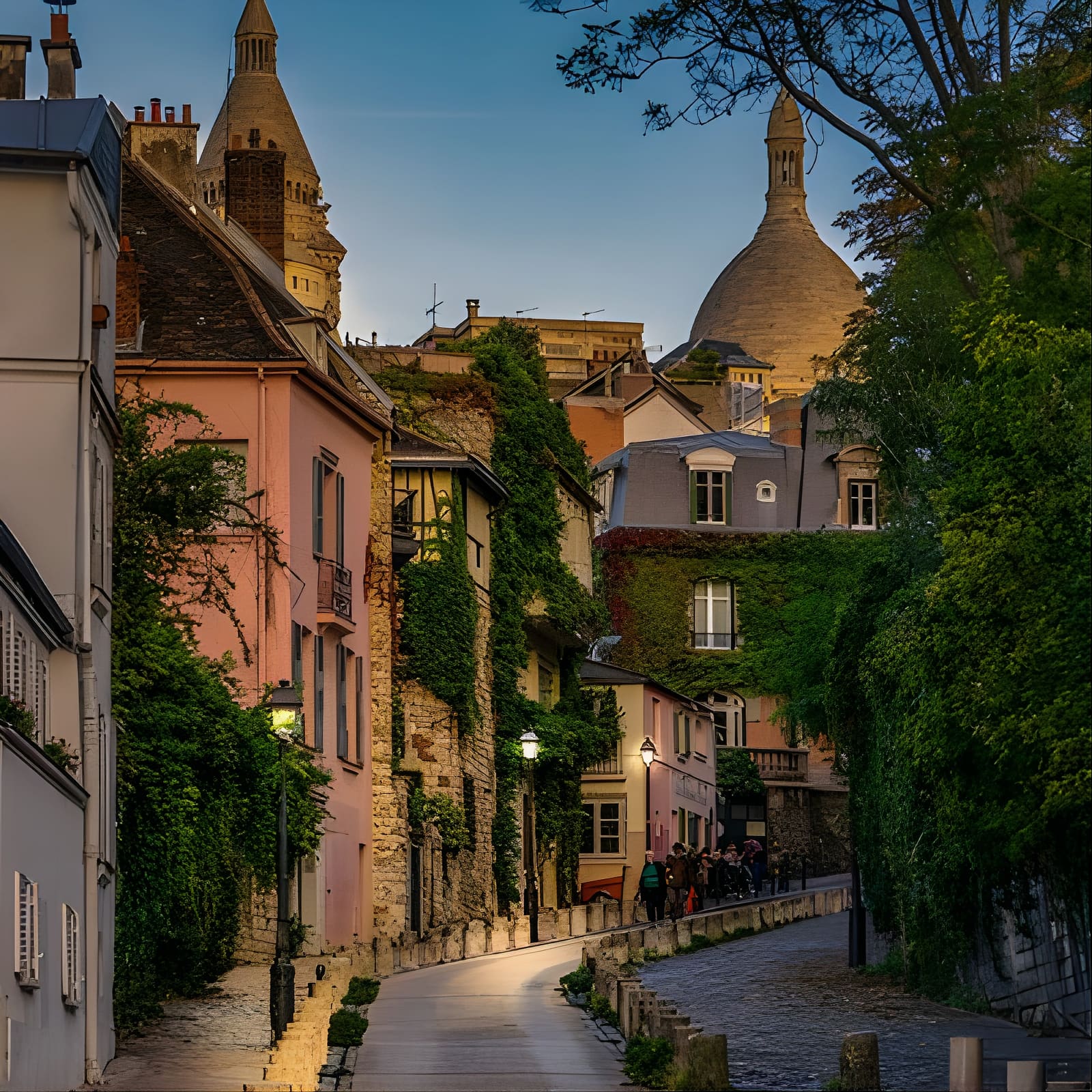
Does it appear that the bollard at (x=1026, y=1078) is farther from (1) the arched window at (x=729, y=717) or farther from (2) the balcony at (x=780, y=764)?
(1) the arched window at (x=729, y=717)

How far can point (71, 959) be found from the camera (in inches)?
752

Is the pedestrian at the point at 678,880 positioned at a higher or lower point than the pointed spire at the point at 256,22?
lower

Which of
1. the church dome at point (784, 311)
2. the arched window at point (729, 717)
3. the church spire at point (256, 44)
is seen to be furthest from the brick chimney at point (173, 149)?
the church dome at point (784, 311)

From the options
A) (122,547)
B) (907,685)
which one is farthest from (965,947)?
(122,547)

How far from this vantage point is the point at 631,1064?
20.0 meters

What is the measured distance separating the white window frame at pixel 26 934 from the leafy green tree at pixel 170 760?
7.72 metres

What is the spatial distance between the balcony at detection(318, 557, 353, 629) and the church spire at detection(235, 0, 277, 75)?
448 ft

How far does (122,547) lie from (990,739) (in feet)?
38.6

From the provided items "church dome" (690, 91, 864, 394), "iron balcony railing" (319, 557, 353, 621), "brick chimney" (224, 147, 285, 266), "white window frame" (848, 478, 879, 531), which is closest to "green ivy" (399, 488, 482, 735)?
"iron balcony railing" (319, 557, 353, 621)

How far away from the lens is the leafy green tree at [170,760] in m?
25.8

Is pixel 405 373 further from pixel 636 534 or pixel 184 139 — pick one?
pixel 636 534

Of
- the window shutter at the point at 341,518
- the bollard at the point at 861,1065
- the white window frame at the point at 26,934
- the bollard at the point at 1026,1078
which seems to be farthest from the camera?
the window shutter at the point at 341,518

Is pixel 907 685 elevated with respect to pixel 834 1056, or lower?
elevated

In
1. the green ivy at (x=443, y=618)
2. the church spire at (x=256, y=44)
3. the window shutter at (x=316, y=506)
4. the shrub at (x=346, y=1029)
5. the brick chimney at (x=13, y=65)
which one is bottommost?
the shrub at (x=346, y=1029)
